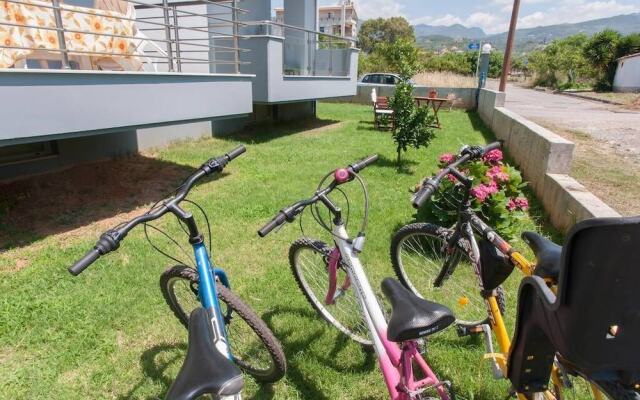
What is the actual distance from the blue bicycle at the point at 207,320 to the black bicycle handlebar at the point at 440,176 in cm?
100

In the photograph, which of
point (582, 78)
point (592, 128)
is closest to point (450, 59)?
point (582, 78)

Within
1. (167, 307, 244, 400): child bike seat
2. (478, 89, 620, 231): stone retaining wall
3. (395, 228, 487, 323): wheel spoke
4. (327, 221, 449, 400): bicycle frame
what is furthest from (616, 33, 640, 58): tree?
(167, 307, 244, 400): child bike seat

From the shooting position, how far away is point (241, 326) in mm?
2254

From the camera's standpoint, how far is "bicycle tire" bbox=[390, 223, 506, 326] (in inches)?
108

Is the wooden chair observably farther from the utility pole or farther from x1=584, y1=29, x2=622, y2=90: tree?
x1=584, y1=29, x2=622, y2=90: tree

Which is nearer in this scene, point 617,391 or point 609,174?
point 617,391

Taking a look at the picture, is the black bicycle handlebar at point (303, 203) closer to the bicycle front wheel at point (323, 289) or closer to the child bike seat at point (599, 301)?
the bicycle front wheel at point (323, 289)

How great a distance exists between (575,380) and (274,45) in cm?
791

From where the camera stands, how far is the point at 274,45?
8484mm

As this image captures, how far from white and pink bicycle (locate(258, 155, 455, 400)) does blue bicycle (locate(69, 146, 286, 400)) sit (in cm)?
41

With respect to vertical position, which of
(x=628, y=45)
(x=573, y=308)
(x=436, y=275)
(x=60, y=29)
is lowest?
(x=436, y=275)

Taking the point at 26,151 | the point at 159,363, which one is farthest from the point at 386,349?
the point at 26,151

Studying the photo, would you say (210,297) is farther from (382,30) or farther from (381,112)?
(382,30)

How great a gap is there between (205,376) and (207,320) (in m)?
0.37
